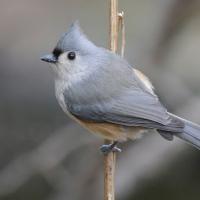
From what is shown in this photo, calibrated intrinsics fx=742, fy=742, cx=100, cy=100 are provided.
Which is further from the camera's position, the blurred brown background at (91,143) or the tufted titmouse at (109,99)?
the blurred brown background at (91,143)

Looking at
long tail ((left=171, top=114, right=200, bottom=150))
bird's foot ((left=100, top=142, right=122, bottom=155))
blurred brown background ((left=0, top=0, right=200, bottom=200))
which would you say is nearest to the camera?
long tail ((left=171, top=114, right=200, bottom=150))

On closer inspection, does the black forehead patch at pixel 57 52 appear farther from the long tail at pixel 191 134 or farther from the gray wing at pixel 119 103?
the long tail at pixel 191 134

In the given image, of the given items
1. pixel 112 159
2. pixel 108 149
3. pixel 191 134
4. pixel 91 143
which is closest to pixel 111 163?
pixel 112 159

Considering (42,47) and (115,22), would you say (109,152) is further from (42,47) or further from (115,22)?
(42,47)

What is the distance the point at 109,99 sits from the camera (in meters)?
3.88

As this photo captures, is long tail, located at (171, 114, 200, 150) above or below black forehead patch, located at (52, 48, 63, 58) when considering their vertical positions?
below

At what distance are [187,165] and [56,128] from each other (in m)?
1.02

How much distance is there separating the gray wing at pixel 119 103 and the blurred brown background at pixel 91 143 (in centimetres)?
147

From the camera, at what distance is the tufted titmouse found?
3.85 metres

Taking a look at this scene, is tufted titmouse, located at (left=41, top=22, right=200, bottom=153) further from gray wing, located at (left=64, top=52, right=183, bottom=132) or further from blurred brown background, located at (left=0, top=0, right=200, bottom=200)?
blurred brown background, located at (left=0, top=0, right=200, bottom=200)

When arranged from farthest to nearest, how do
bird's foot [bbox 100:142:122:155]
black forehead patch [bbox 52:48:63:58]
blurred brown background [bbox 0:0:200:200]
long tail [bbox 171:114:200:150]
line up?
1. blurred brown background [bbox 0:0:200:200]
2. bird's foot [bbox 100:142:122:155]
3. long tail [bbox 171:114:200:150]
4. black forehead patch [bbox 52:48:63:58]

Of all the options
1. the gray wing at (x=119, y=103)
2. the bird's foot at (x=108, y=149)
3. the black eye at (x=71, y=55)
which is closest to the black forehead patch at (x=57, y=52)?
the black eye at (x=71, y=55)

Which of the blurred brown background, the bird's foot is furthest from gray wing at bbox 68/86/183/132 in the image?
the blurred brown background

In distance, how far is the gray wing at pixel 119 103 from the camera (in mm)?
3871
